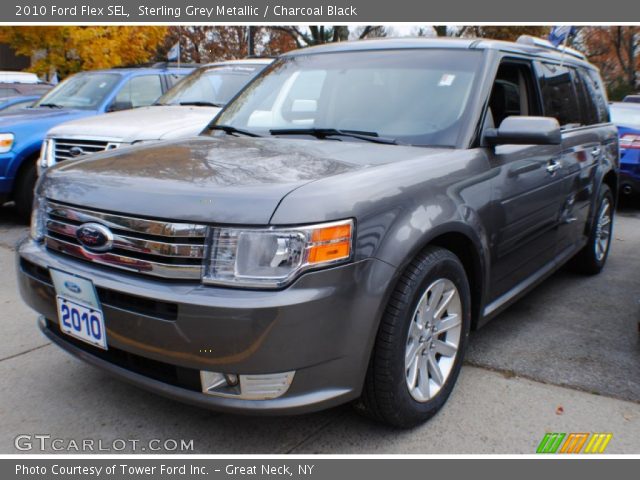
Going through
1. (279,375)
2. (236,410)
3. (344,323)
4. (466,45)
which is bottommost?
(236,410)

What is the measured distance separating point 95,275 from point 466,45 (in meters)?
2.37

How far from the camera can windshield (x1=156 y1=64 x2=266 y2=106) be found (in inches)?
278

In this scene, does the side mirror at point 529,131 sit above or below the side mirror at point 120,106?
above

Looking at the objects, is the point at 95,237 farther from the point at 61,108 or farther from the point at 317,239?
the point at 61,108

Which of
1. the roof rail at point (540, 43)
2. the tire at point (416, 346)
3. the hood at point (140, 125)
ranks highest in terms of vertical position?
the roof rail at point (540, 43)

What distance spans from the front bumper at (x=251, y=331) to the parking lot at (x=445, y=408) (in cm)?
44

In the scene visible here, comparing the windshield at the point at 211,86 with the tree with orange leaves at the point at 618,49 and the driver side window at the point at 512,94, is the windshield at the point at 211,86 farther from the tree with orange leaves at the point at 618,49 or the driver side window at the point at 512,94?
the tree with orange leaves at the point at 618,49

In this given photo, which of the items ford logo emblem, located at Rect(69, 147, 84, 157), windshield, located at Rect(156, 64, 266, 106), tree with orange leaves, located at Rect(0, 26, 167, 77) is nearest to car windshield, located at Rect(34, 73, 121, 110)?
windshield, located at Rect(156, 64, 266, 106)

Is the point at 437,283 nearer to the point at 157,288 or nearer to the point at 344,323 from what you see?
the point at 344,323

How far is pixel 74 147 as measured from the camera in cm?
597

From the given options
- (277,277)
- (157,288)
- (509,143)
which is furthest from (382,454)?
(509,143)

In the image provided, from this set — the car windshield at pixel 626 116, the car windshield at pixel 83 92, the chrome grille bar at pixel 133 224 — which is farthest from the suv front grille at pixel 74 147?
the car windshield at pixel 626 116

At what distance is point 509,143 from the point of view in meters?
3.11

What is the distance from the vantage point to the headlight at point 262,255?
7.14ft
